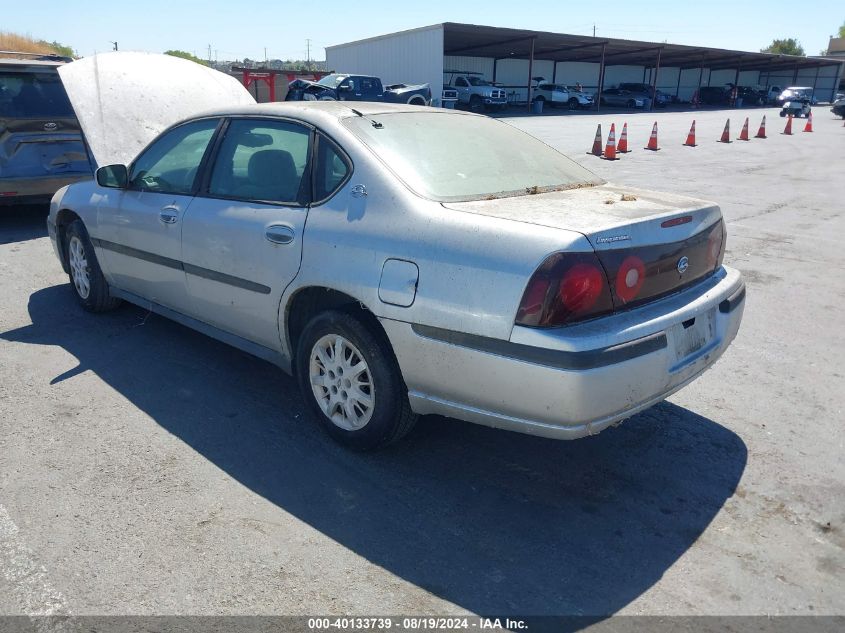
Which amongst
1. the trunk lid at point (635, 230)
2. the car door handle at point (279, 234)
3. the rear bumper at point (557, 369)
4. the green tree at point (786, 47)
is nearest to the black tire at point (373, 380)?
the rear bumper at point (557, 369)

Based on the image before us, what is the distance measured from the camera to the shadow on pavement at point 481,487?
8.45 feet

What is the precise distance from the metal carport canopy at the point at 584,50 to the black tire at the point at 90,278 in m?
30.0

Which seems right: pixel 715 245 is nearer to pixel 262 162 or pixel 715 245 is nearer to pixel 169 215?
pixel 262 162

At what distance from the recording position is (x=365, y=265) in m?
3.08

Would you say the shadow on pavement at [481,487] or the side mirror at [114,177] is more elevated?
Answer: the side mirror at [114,177]

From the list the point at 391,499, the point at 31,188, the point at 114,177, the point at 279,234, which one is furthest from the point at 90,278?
the point at 31,188

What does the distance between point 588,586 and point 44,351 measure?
3892 millimetres

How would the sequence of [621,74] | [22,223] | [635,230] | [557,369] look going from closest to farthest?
[557,369] → [635,230] → [22,223] → [621,74]

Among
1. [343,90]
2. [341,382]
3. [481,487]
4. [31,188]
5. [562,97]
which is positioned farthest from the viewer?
[562,97]

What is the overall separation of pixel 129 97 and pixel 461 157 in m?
5.54

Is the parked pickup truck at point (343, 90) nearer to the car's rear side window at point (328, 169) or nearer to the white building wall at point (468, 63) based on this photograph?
the white building wall at point (468, 63)

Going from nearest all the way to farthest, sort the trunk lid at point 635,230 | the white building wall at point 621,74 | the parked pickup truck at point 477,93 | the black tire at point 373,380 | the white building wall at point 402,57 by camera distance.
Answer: the trunk lid at point 635,230
the black tire at point 373,380
the white building wall at point 402,57
the parked pickup truck at point 477,93
the white building wall at point 621,74

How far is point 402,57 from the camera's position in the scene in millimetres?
35875

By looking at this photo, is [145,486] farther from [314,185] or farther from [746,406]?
[746,406]
